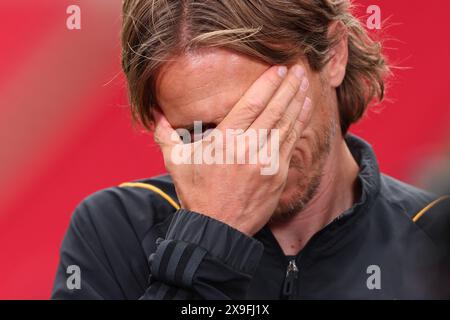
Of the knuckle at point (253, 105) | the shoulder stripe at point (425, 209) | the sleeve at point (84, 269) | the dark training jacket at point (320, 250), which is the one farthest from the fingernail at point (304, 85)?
the sleeve at point (84, 269)

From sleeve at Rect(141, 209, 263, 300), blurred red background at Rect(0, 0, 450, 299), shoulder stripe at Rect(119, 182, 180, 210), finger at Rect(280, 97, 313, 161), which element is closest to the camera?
sleeve at Rect(141, 209, 263, 300)

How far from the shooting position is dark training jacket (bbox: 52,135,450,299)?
4.04 ft

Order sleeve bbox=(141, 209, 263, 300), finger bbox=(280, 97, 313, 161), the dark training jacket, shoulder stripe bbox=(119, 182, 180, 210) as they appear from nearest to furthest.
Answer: sleeve bbox=(141, 209, 263, 300) < finger bbox=(280, 97, 313, 161) < the dark training jacket < shoulder stripe bbox=(119, 182, 180, 210)

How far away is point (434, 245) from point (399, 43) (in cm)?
68

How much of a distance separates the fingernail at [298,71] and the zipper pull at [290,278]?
342 mm

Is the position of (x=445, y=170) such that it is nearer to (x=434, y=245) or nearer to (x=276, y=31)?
(x=434, y=245)

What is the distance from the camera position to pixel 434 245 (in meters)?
1.28

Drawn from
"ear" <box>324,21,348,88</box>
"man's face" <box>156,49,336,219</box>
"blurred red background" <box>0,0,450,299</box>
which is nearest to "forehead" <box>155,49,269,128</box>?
"man's face" <box>156,49,336,219</box>

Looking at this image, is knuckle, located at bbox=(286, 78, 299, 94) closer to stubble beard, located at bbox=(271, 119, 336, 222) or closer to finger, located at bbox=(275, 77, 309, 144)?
finger, located at bbox=(275, 77, 309, 144)

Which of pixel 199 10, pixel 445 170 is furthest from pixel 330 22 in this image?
pixel 445 170

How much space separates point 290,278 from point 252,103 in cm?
34

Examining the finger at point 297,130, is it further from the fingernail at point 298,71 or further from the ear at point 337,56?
the ear at point 337,56

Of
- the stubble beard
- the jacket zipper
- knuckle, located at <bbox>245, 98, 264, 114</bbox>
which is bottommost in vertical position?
the jacket zipper

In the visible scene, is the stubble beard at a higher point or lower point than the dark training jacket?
higher
